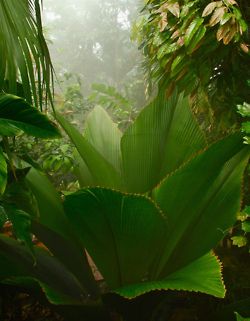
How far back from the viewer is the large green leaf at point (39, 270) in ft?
3.10

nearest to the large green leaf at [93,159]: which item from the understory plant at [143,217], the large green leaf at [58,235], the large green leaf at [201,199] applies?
the understory plant at [143,217]

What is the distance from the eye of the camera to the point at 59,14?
1838 cm

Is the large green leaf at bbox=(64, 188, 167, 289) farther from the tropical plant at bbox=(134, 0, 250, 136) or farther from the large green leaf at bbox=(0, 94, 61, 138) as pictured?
the tropical plant at bbox=(134, 0, 250, 136)

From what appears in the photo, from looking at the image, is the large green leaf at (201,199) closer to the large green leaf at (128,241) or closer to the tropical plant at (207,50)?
the large green leaf at (128,241)

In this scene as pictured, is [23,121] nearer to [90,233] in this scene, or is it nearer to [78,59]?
[90,233]

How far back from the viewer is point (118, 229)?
867 mm

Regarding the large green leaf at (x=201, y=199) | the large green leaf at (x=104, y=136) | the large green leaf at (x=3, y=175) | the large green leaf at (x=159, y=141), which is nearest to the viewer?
the large green leaf at (x=3, y=175)

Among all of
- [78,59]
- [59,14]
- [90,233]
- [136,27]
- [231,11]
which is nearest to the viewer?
[90,233]

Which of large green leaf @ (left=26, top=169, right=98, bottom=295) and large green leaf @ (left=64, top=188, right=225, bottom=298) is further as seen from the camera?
large green leaf @ (left=26, top=169, right=98, bottom=295)

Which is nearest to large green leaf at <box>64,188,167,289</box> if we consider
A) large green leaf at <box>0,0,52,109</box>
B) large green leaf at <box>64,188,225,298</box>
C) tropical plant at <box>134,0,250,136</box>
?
large green leaf at <box>64,188,225,298</box>

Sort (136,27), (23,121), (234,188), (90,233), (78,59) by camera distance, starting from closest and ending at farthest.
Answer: (23,121) → (90,233) → (234,188) → (136,27) → (78,59)

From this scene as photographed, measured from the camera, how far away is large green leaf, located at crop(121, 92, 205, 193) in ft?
3.82

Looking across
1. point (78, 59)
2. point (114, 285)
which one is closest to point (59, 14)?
point (78, 59)

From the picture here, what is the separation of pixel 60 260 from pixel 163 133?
534mm
